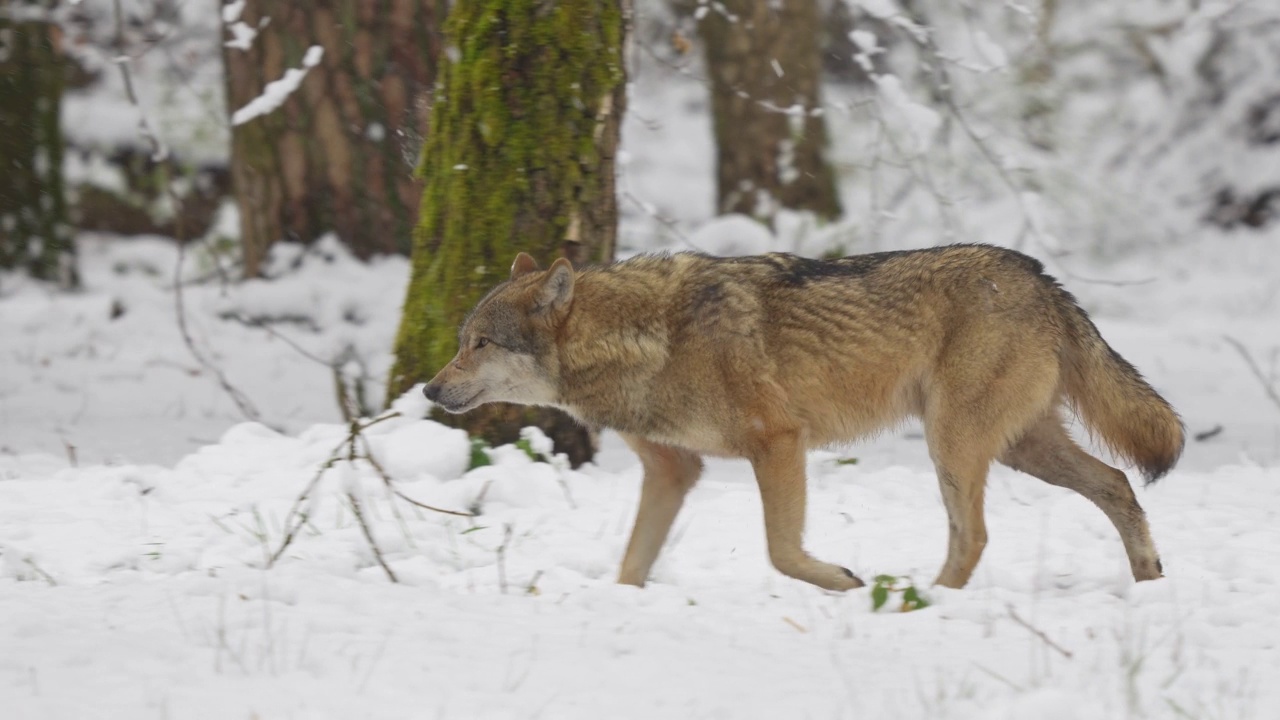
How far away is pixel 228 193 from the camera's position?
1892 cm

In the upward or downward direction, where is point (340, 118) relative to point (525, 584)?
upward

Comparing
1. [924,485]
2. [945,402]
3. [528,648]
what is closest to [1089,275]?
[924,485]

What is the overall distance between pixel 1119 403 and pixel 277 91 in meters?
5.63

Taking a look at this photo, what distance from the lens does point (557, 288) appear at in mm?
5633

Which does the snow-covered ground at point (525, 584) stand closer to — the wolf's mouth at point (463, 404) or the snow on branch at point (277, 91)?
the wolf's mouth at point (463, 404)

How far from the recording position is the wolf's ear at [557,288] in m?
5.54

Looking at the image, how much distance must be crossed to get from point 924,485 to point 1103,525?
114cm

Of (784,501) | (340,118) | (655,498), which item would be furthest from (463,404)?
(340,118)

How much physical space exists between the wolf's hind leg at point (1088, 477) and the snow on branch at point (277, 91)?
17.0 ft

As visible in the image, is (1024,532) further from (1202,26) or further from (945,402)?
(1202,26)

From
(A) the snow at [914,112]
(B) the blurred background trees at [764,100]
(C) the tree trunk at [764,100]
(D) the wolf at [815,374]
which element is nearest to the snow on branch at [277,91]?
(D) the wolf at [815,374]

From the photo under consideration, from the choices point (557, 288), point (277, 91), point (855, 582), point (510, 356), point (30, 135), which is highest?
point (30, 135)

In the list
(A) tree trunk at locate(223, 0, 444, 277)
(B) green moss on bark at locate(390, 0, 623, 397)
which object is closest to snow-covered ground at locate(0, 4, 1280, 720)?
(A) tree trunk at locate(223, 0, 444, 277)

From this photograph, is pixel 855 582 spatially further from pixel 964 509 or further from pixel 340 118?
pixel 340 118
